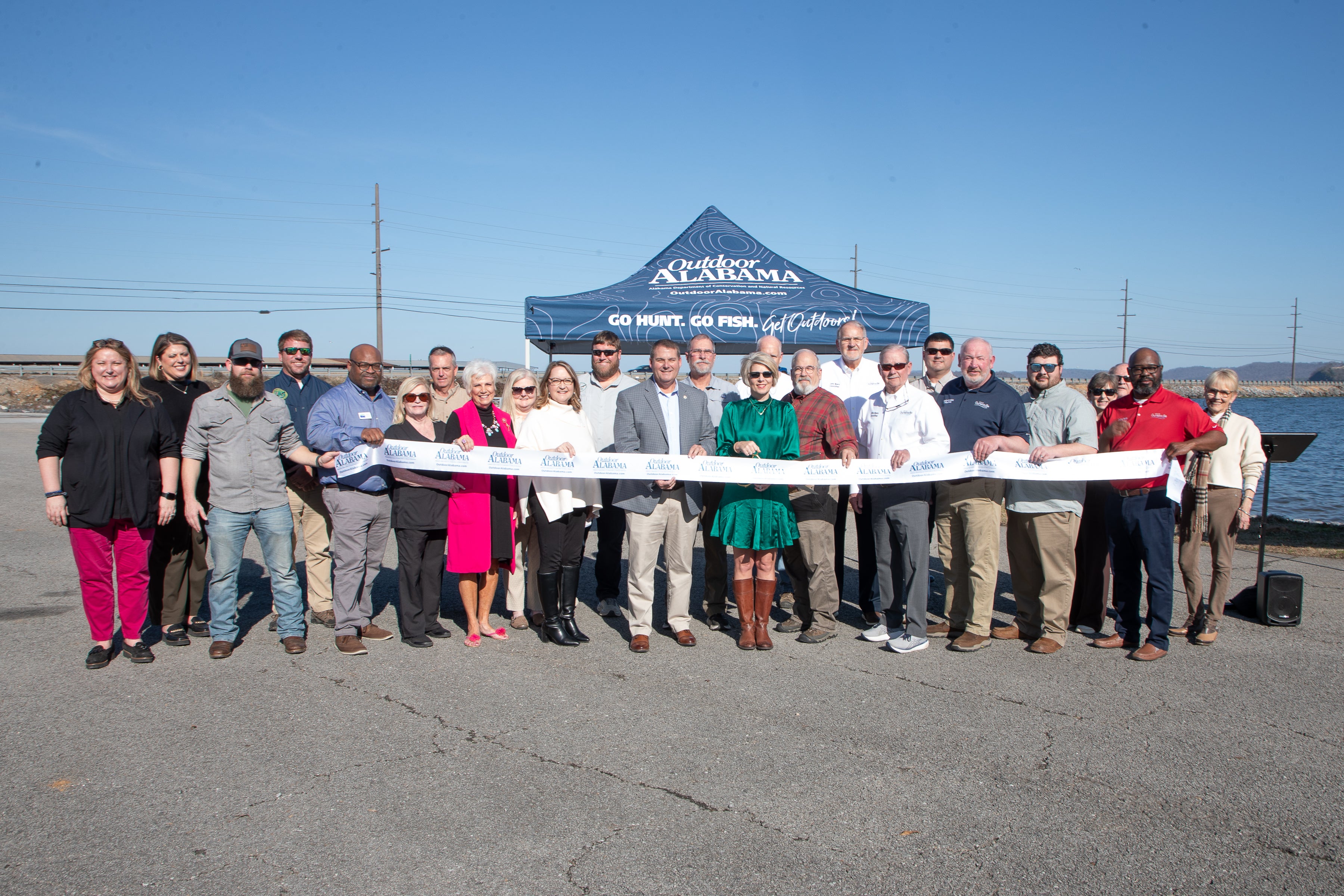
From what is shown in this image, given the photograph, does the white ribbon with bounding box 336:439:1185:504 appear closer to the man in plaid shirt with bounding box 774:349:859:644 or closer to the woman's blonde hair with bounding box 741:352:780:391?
the man in plaid shirt with bounding box 774:349:859:644

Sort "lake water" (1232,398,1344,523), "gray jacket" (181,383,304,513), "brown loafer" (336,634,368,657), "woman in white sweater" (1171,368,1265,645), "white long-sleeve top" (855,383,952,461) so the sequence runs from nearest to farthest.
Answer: "gray jacket" (181,383,304,513) → "brown loafer" (336,634,368,657) → "white long-sleeve top" (855,383,952,461) → "woman in white sweater" (1171,368,1265,645) → "lake water" (1232,398,1344,523)

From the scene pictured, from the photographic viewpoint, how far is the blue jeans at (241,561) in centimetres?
522

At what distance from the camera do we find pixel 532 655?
5.39m

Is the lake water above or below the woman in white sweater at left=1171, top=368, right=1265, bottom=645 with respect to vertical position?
below

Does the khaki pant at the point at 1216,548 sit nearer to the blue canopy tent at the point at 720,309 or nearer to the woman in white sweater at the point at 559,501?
the woman in white sweater at the point at 559,501

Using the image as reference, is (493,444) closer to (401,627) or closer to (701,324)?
(401,627)

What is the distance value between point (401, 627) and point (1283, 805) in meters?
4.89

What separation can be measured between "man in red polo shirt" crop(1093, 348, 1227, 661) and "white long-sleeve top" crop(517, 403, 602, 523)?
355 centimetres

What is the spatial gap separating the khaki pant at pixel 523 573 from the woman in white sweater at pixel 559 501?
21 centimetres

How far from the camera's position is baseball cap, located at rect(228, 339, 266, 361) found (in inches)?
206

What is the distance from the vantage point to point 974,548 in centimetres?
552

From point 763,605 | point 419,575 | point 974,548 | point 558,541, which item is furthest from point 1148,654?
point 419,575

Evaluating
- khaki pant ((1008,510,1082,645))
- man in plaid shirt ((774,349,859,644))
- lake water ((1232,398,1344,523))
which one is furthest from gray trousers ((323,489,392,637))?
lake water ((1232,398,1344,523))

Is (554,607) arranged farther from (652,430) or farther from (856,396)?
(856,396)
